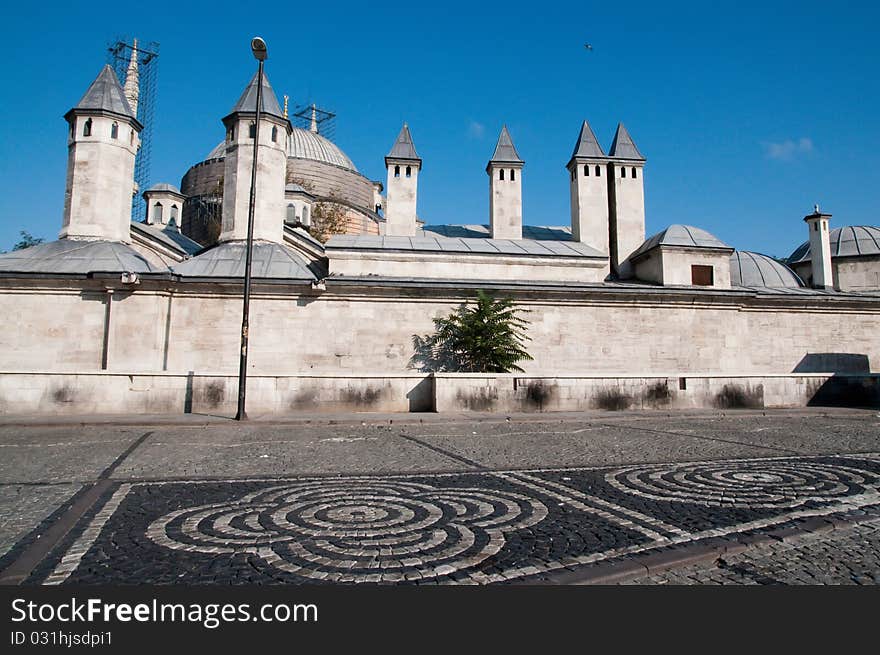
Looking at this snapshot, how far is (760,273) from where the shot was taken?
23906 mm

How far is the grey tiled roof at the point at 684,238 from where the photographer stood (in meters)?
21.0

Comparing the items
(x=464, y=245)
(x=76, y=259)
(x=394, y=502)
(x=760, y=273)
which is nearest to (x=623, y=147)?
(x=760, y=273)

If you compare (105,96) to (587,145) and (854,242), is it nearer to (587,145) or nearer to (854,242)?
(587,145)

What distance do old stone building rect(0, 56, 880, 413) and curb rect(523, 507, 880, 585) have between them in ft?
32.5

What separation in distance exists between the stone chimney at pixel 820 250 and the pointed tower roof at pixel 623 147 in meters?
7.90

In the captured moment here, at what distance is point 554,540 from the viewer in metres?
3.39

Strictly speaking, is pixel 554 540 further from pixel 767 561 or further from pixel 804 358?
pixel 804 358

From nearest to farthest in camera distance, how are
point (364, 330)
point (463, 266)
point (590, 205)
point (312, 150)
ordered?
1. point (364, 330)
2. point (463, 266)
3. point (590, 205)
4. point (312, 150)

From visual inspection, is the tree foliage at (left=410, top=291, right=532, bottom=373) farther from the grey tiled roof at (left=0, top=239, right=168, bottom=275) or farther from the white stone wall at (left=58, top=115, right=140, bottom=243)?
the white stone wall at (left=58, top=115, right=140, bottom=243)

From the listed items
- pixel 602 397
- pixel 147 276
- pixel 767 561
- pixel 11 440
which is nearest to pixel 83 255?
pixel 147 276

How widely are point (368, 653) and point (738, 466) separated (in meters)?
5.42

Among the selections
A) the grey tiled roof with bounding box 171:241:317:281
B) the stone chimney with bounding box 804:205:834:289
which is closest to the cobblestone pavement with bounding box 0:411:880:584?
the grey tiled roof with bounding box 171:241:317:281

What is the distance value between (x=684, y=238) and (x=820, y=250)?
7689mm

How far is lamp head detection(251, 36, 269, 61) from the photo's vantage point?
11.7 metres
